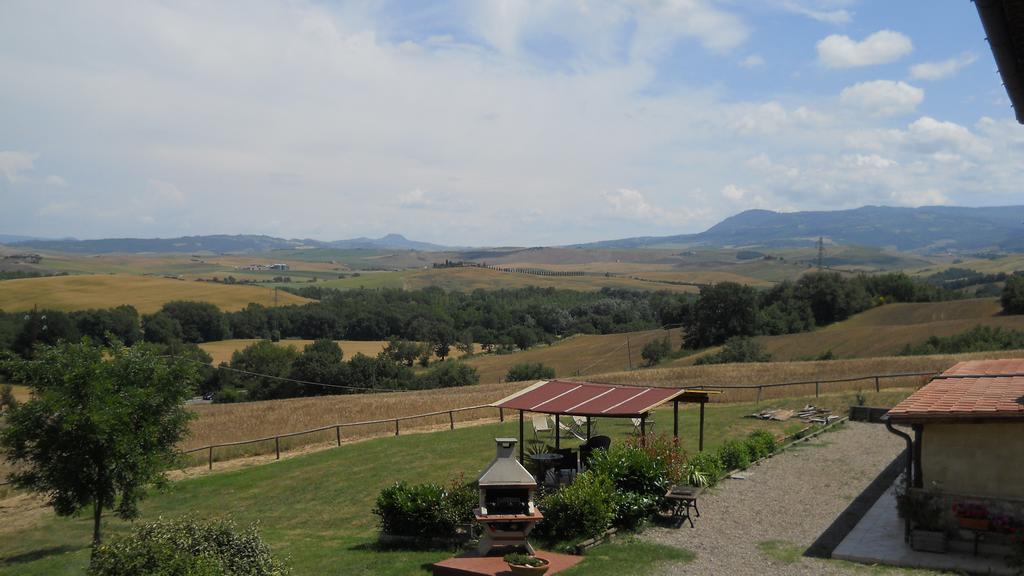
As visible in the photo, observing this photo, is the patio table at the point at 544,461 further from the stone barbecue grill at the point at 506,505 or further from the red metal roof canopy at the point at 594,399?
the stone barbecue grill at the point at 506,505

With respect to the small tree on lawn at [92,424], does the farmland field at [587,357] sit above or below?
below

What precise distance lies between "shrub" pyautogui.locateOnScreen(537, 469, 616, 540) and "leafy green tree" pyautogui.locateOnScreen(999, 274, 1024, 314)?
Result: 5722 cm

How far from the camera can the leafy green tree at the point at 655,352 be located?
65562 millimetres

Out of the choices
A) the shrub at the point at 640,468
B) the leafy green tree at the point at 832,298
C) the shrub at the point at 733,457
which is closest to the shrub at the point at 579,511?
the shrub at the point at 640,468

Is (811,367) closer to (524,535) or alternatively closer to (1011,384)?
(1011,384)

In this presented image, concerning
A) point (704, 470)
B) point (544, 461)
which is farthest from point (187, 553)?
point (704, 470)

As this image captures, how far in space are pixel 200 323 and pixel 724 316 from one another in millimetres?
62506

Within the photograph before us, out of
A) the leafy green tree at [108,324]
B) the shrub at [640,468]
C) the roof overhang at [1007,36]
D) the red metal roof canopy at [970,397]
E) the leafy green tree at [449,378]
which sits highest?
the roof overhang at [1007,36]

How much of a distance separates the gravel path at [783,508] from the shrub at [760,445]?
0.32 meters

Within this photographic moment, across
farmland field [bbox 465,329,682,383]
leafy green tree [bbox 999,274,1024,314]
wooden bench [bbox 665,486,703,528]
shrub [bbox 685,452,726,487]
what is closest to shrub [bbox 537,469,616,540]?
wooden bench [bbox 665,486,703,528]

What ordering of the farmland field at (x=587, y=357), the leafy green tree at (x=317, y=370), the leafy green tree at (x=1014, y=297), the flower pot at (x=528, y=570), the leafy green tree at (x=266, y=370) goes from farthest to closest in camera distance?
the farmland field at (x=587, y=357)
the leafy green tree at (x=266, y=370)
the leafy green tree at (x=317, y=370)
the leafy green tree at (x=1014, y=297)
the flower pot at (x=528, y=570)

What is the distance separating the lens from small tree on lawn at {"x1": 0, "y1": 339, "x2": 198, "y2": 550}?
17.6m

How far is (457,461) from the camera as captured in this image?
22.3m

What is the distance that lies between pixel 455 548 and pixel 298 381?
1916 inches
